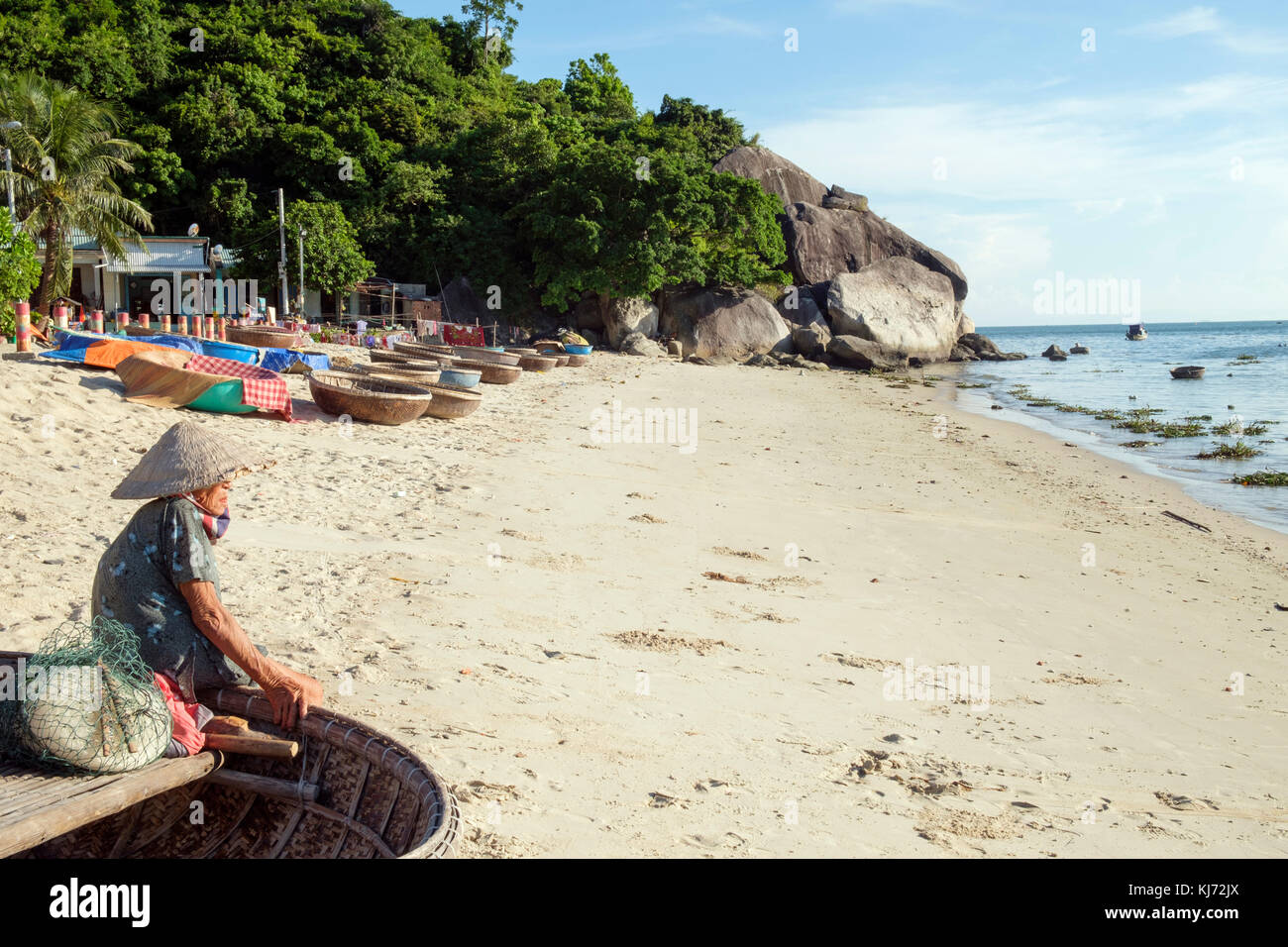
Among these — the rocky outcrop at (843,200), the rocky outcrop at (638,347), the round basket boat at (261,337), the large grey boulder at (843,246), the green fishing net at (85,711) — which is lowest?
the green fishing net at (85,711)

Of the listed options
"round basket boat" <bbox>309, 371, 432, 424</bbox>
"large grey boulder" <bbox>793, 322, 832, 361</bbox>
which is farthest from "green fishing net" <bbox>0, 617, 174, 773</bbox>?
"large grey boulder" <bbox>793, 322, 832, 361</bbox>

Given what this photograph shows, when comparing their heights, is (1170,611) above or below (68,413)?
below

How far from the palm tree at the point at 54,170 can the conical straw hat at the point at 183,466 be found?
22.9 m

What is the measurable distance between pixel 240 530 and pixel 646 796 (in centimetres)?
458

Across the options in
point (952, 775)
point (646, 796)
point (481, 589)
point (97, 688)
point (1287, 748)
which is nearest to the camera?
point (97, 688)

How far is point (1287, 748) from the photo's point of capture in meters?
5.16

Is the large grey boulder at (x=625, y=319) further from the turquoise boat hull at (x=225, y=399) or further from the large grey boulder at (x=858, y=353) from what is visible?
the turquoise boat hull at (x=225, y=399)

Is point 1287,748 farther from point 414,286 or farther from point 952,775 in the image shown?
point 414,286

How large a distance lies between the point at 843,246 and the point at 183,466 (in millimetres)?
42809

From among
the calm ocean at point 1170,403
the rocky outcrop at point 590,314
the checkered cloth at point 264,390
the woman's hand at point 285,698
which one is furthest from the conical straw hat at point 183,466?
the rocky outcrop at point 590,314

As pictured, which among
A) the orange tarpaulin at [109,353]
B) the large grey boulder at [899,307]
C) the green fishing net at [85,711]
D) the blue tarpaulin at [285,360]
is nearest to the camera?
the green fishing net at [85,711]

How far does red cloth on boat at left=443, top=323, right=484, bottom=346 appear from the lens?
3011 cm

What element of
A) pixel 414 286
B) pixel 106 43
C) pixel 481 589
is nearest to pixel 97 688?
pixel 481 589

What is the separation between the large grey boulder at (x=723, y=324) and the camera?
1409 inches
